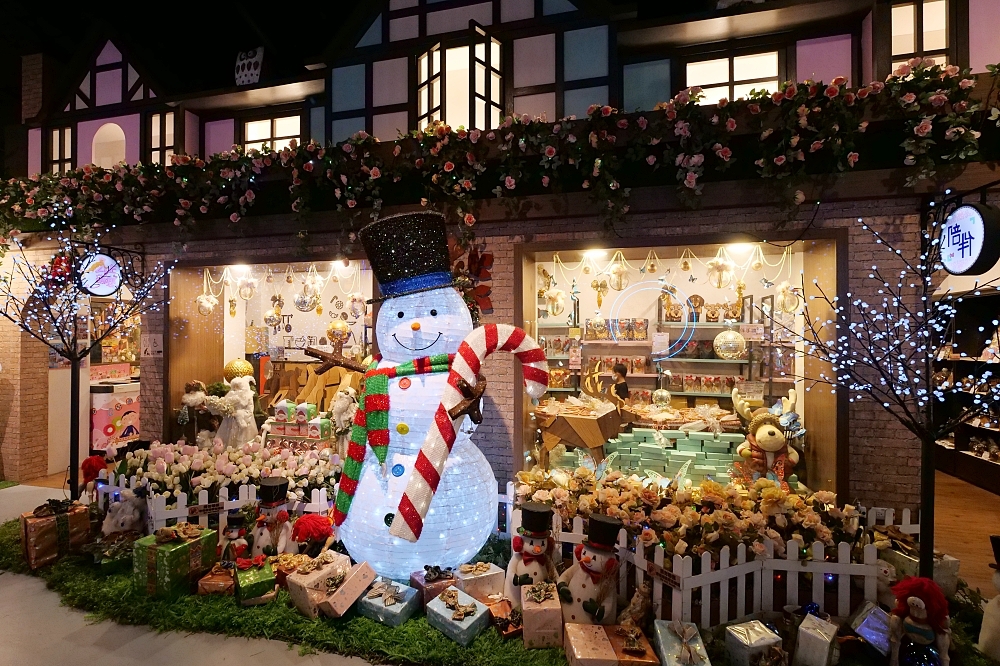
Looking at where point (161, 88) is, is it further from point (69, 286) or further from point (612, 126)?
point (612, 126)

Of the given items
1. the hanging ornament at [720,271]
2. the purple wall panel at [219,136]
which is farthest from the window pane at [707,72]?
the purple wall panel at [219,136]

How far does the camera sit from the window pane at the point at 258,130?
7133mm

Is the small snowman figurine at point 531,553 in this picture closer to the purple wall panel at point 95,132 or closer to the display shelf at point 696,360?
the display shelf at point 696,360

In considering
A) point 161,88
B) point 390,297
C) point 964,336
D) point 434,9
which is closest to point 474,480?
point 390,297

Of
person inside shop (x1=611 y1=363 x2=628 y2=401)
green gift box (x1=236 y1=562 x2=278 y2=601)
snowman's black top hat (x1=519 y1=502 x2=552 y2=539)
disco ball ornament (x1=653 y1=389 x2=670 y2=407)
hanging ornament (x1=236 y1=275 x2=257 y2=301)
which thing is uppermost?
hanging ornament (x1=236 y1=275 x2=257 y2=301)

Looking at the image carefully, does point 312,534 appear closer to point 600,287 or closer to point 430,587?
point 430,587

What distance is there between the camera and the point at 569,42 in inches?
219

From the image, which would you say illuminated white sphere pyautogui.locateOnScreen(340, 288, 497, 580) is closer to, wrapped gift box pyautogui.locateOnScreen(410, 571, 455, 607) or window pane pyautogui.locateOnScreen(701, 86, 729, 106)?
wrapped gift box pyautogui.locateOnScreen(410, 571, 455, 607)

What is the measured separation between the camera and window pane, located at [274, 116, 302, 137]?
7.03 meters

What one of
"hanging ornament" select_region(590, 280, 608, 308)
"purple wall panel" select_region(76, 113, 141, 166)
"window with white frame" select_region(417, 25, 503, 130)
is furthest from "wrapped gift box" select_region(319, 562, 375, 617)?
"purple wall panel" select_region(76, 113, 141, 166)

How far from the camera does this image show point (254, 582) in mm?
3609

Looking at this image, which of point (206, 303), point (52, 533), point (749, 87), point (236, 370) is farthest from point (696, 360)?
point (52, 533)

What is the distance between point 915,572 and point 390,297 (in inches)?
160

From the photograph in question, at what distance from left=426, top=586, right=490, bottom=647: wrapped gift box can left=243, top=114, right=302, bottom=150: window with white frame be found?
20.2 feet
